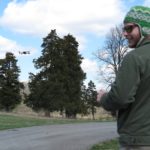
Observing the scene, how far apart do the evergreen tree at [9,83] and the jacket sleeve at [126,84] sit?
61.6 meters

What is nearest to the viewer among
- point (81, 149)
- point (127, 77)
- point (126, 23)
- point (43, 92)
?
point (127, 77)

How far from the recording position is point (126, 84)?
4559 mm

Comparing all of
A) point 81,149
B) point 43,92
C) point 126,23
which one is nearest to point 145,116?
point 126,23

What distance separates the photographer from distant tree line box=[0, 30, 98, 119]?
66.5 m

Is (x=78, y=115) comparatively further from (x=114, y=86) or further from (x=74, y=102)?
(x=114, y=86)

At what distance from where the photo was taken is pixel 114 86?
461 cm

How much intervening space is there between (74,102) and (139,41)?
63.5 metres

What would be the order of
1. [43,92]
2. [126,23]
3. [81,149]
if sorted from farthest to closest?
[43,92], [81,149], [126,23]

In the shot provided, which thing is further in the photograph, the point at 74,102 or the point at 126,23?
the point at 74,102

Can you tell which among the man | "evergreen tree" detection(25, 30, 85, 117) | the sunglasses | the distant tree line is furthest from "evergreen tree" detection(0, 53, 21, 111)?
the man

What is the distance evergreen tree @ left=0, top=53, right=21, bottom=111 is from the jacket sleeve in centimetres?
6162

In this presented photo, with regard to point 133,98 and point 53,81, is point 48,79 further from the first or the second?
point 133,98

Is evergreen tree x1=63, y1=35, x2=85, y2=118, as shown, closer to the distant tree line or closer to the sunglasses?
the distant tree line

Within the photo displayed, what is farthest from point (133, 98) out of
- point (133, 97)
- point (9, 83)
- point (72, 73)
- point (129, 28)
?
point (72, 73)
